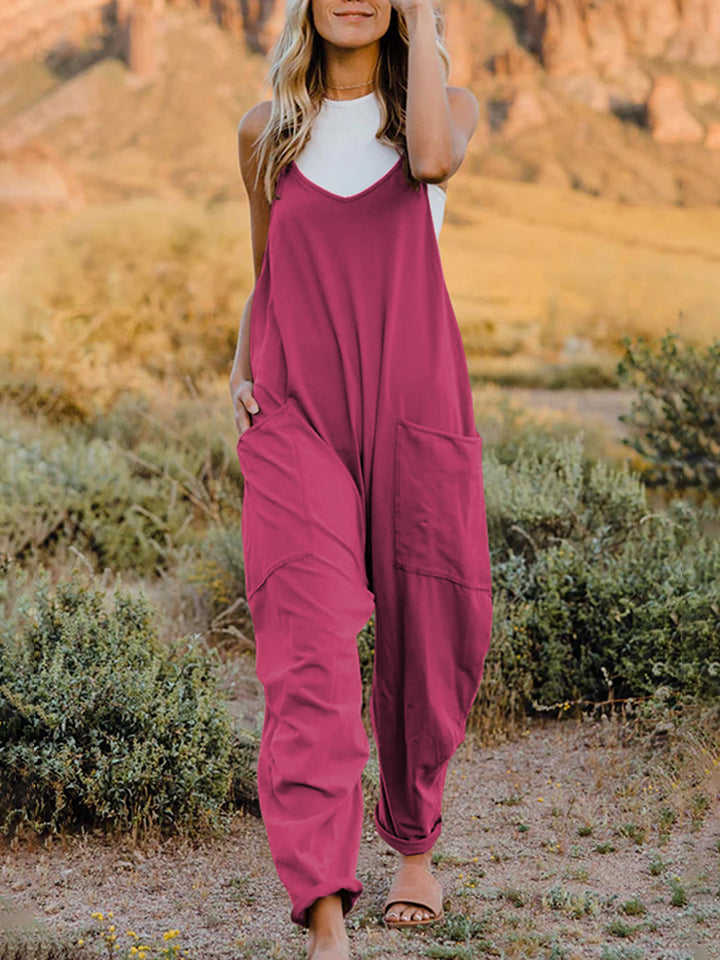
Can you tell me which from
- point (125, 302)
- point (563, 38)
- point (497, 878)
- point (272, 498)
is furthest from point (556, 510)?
point (563, 38)

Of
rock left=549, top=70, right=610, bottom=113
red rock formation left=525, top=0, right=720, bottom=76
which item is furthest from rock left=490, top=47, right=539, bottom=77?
rock left=549, top=70, right=610, bottom=113

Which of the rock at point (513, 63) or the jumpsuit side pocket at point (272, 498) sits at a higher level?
the rock at point (513, 63)

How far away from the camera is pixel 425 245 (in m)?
2.52

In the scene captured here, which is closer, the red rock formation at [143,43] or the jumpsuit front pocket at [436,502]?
the jumpsuit front pocket at [436,502]

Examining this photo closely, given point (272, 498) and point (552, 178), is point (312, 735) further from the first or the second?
point (552, 178)

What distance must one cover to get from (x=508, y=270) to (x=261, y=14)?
64.8 ft

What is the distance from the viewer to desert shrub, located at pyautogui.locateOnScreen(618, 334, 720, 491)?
22.9 feet

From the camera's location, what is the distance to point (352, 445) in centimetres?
246

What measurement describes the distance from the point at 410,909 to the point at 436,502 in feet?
3.19

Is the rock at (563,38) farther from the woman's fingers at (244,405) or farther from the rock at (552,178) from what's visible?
the woman's fingers at (244,405)

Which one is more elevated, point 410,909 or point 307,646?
point 307,646

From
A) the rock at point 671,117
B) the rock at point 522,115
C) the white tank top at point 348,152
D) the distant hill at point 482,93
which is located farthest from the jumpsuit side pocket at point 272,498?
the rock at point 522,115

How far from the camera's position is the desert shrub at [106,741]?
10.9 feet

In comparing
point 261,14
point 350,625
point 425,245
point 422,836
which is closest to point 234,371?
point 425,245
